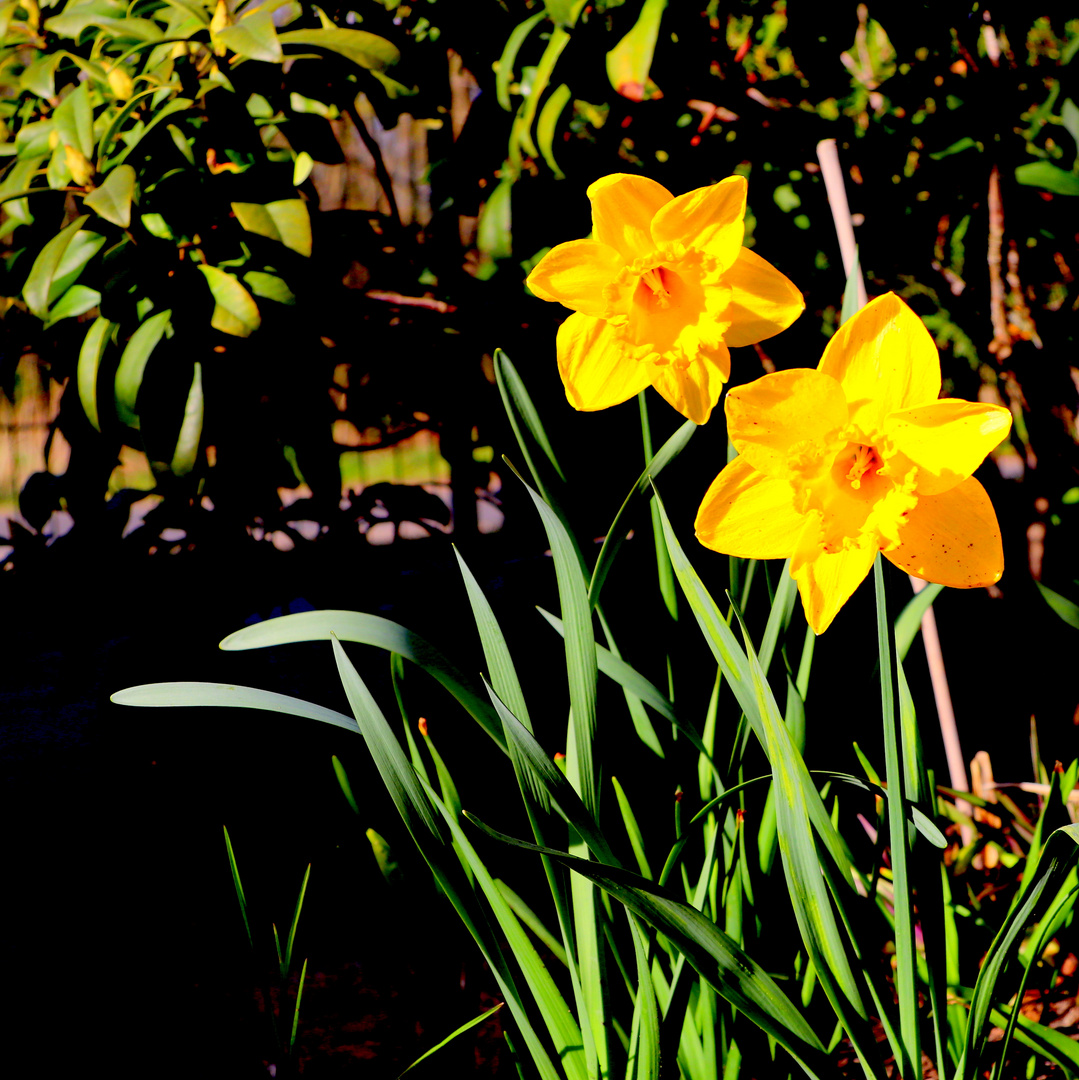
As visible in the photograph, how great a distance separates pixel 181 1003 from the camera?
121cm

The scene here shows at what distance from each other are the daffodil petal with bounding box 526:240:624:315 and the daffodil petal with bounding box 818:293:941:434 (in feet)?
0.72

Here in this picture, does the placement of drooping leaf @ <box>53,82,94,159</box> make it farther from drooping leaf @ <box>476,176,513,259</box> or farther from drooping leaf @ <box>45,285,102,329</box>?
drooping leaf @ <box>476,176,513,259</box>

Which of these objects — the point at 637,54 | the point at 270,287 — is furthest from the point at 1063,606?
the point at 270,287

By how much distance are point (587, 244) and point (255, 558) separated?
3.33ft

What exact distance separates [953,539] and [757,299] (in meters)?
0.25

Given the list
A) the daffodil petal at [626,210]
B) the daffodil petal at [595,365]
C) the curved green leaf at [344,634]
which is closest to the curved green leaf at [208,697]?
the curved green leaf at [344,634]

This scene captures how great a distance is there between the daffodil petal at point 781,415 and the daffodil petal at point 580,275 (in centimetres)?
20

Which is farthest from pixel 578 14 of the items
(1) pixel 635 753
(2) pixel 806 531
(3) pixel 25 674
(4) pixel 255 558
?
(3) pixel 25 674

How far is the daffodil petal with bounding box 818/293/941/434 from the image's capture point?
0.58 metres

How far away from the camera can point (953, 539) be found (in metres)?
0.59

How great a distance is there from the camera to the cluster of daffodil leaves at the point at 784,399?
1.90ft

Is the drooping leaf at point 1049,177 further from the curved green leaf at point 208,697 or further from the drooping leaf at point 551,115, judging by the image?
the curved green leaf at point 208,697

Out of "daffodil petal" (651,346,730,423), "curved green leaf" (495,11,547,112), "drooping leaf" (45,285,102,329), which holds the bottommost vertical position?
"daffodil petal" (651,346,730,423)

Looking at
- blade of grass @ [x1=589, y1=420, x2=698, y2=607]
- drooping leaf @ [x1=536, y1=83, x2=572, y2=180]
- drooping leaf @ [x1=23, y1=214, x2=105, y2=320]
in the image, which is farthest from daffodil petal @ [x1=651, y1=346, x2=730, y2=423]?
drooping leaf @ [x1=23, y1=214, x2=105, y2=320]
